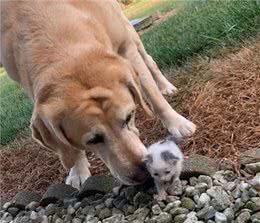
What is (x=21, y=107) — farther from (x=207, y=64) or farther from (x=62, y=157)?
(x=62, y=157)

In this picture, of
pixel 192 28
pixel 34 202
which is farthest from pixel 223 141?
pixel 192 28

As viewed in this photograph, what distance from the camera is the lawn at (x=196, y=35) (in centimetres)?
581

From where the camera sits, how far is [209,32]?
20.1 ft

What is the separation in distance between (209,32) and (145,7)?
484 centimetres

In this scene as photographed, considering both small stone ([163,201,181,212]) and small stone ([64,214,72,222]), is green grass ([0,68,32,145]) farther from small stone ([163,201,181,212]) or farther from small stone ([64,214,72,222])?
small stone ([163,201,181,212])

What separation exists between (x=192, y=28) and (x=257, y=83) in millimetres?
1950

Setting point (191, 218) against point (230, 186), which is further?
point (230, 186)

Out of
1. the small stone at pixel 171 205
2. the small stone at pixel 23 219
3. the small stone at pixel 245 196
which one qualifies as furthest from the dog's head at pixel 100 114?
the small stone at pixel 23 219

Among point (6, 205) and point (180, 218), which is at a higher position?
point (180, 218)

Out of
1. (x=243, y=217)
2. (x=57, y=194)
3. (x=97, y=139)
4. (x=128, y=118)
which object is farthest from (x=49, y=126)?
(x=243, y=217)

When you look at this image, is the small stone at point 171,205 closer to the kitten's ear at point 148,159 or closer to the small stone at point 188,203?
the small stone at point 188,203

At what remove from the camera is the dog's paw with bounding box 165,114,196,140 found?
459 cm

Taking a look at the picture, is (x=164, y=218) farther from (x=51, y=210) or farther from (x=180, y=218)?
(x=51, y=210)

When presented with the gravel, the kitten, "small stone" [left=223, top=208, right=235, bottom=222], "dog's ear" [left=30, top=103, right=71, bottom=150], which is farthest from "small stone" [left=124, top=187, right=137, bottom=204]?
"small stone" [left=223, top=208, right=235, bottom=222]
